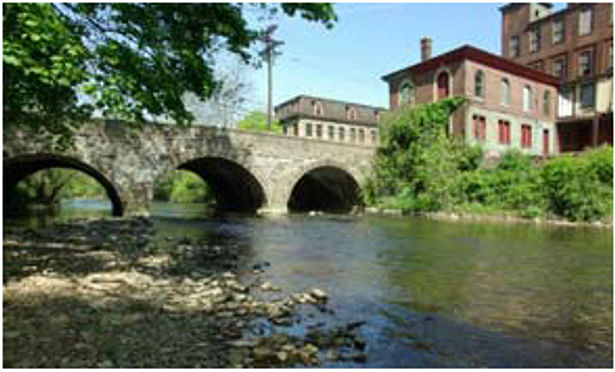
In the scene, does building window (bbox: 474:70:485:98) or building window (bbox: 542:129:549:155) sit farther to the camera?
building window (bbox: 542:129:549:155)

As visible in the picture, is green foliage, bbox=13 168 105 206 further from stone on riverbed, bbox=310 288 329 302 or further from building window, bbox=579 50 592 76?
building window, bbox=579 50 592 76

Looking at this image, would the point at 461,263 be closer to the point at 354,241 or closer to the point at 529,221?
the point at 354,241

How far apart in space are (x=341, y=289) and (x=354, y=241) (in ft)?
21.4

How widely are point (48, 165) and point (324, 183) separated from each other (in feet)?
56.5

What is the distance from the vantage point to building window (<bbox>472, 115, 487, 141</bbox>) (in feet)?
96.5

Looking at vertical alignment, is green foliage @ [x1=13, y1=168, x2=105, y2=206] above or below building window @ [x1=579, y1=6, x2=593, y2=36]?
below

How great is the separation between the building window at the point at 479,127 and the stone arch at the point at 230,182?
14845 millimetres

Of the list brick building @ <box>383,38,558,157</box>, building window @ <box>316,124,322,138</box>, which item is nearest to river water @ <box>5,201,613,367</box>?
brick building @ <box>383,38,558,157</box>

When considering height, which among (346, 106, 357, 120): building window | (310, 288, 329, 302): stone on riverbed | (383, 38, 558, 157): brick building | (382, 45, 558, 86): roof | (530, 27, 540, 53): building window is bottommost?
(310, 288, 329, 302): stone on riverbed

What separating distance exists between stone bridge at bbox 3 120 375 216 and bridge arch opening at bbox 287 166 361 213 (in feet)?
0.31

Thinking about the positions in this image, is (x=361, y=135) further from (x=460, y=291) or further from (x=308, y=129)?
(x=460, y=291)

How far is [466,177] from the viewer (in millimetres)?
25875

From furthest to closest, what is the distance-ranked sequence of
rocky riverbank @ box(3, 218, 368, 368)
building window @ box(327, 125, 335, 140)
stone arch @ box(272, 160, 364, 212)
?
1. building window @ box(327, 125, 335, 140)
2. stone arch @ box(272, 160, 364, 212)
3. rocky riverbank @ box(3, 218, 368, 368)

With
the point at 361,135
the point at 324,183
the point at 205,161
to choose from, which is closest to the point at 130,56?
the point at 205,161
